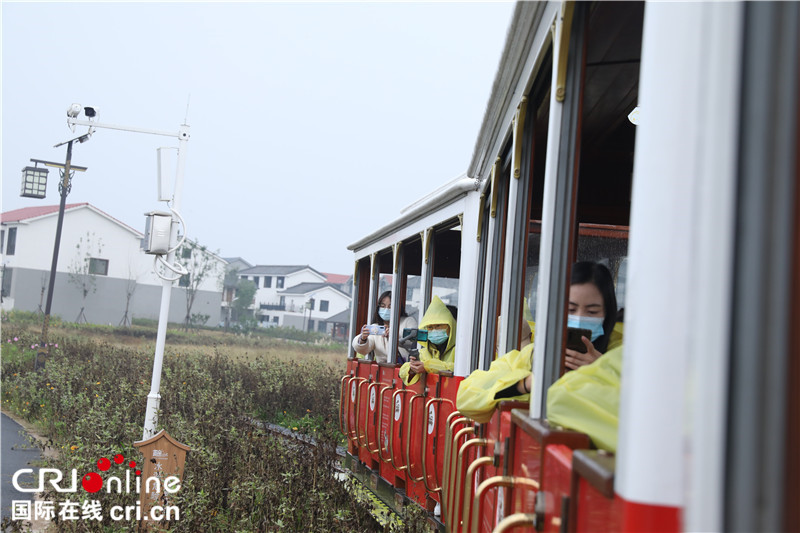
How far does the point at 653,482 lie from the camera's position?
113 cm

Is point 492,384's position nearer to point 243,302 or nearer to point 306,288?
point 243,302

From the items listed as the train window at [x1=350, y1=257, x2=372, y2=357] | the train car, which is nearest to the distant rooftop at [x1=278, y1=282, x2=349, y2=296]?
the train window at [x1=350, y1=257, x2=372, y2=357]

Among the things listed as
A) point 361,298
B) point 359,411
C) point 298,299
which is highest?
point 298,299

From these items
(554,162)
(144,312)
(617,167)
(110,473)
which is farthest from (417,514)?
(144,312)

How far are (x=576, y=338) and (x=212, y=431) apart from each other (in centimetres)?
705

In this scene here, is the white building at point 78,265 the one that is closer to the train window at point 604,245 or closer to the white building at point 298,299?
the white building at point 298,299

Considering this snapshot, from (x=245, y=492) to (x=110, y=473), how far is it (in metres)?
1.39

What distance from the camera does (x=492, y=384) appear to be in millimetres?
2814

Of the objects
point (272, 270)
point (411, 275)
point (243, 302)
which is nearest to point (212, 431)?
point (411, 275)

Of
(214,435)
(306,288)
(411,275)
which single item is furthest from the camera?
(306,288)

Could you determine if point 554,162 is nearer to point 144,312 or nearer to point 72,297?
point 72,297

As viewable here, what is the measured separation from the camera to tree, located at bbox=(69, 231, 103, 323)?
4438 centimetres

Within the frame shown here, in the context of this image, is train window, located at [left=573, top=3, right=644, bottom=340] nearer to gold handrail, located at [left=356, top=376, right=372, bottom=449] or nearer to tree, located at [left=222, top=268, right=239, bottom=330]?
gold handrail, located at [left=356, top=376, right=372, bottom=449]

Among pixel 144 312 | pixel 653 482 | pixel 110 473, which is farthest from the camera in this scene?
pixel 144 312
